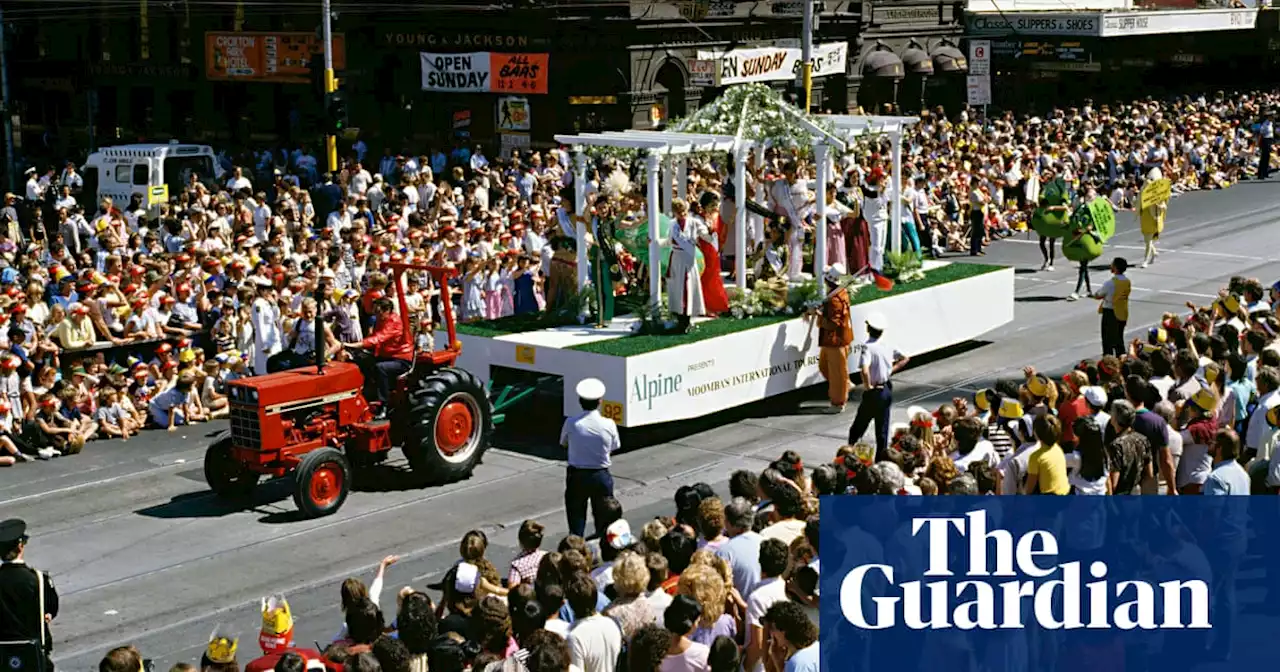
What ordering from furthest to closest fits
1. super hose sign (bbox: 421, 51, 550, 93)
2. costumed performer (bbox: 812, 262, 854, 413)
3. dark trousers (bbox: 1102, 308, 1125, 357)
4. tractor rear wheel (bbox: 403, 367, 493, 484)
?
super hose sign (bbox: 421, 51, 550, 93), dark trousers (bbox: 1102, 308, 1125, 357), costumed performer (bbox: 812, 262, 854, 413), tractor rear wheel (bbox: 403, 367, 493, 484)

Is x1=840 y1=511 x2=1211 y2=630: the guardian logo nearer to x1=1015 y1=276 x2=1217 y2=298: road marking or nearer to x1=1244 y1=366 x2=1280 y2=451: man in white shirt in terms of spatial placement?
x1=1244 y1=366 x2=1280 y2=451: man in white shirt

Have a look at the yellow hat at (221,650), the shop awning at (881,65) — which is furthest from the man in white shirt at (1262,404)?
the shop awning at (881,65)

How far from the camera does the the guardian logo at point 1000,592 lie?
1055cm

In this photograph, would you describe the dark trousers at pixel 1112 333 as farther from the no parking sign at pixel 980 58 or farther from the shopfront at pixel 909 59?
the shopfront at pixel 909 59

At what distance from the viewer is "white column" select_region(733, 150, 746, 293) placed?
2120 centimetres

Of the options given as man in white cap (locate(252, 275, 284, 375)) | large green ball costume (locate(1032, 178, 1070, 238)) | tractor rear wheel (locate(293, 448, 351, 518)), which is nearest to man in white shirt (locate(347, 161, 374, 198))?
man in white cap (locate(252, 275, 284, 375))

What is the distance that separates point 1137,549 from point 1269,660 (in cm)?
111

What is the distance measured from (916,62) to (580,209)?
1008 inches

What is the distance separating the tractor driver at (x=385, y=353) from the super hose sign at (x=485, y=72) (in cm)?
1936

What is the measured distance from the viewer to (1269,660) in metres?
11.5

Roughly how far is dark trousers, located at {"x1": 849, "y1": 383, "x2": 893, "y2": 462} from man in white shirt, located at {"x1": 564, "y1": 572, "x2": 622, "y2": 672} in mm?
8619

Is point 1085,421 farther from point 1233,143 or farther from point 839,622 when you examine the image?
point 1233,143

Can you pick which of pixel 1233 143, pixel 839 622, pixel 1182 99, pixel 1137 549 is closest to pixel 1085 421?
pixel 1137 549

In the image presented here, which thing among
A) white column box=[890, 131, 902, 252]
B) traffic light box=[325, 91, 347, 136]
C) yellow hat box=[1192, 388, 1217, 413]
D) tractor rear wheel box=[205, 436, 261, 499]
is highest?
traffic light box=[325, 91, 347, 136]
